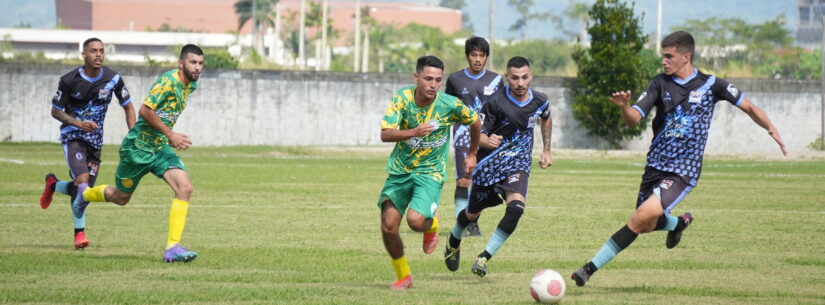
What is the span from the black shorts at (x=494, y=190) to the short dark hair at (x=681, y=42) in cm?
202

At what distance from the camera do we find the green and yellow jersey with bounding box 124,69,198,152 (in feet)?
40.0

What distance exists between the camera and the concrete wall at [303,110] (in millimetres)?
39344

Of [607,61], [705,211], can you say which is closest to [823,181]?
[705,211]

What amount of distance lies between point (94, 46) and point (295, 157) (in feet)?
71.2

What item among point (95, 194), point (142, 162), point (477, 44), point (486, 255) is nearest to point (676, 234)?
point (486, 255)

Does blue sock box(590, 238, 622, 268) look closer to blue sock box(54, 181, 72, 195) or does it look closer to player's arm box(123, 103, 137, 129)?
player's arm box(123, 103, 137, 129)

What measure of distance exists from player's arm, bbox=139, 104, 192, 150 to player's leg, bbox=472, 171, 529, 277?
313 centimetres

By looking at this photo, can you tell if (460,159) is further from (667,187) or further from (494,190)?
(667,187)

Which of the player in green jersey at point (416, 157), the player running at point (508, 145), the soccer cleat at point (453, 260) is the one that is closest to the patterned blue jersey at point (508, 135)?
the player running at point (508, 145)

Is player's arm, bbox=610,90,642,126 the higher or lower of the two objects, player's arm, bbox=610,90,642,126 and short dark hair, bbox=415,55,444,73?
the lower

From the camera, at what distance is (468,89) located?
14383 millimetres

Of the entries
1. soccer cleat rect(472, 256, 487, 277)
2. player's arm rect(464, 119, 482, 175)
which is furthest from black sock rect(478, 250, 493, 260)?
player's arm rect(464, 119, 482, 175)

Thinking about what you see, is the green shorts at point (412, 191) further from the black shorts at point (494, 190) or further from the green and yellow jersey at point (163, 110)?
the green and yellow jersey at point (163, 110)

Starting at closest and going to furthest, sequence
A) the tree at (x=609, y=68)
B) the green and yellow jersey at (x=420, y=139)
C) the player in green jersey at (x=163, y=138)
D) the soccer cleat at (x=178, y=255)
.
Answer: the green and yellow jersey at (x=420, y=139) → the soccer cleat at (x=178, y=255) → the player in green jersey at (x=163, y=138) → the tree at (x=609, y=68)
